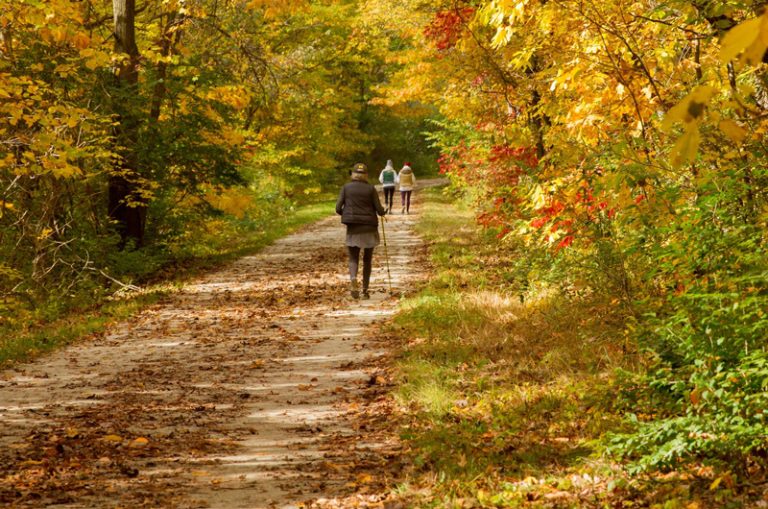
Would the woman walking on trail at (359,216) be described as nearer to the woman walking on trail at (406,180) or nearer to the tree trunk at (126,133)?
the tree trunk at (126,133)

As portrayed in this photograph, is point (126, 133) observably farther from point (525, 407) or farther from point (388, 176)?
point (388, 176)

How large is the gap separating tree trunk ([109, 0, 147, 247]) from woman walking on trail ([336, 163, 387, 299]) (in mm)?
4312

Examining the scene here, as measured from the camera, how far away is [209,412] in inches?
299

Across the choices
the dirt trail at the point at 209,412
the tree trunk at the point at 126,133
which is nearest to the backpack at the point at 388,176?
the tree trunk at the point at 126,133

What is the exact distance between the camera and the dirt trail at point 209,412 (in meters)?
5.67

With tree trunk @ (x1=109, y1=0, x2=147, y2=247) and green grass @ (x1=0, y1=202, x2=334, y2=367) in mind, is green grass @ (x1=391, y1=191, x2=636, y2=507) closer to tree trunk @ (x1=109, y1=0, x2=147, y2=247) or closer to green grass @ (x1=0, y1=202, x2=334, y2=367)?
green grass @ (x1=0, y1=202, x2=334, y2=367)

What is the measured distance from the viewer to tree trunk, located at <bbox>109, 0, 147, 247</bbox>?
15.4 m

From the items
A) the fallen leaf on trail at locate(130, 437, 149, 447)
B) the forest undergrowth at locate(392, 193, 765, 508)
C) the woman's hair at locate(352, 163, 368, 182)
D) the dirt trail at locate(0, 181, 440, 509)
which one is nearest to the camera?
the forest undergrowth at locate(392, 193, 765, 508)

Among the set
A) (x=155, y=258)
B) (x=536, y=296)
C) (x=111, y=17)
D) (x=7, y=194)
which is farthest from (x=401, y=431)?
(x=111, y=17)

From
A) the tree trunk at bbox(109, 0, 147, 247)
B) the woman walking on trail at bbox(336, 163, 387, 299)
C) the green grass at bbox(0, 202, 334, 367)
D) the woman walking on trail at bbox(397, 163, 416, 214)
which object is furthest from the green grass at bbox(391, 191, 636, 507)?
the woman walking on trail at bbox(397, 163, 416, 214)

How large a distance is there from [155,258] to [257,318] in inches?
234

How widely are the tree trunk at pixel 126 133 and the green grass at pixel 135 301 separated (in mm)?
1130

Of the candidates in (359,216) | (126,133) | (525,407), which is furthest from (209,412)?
(126,133)

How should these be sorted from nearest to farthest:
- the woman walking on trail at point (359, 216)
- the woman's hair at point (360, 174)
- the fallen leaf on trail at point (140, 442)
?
the fallen leaf on trail at point (140, 442)
the woman walking on trail at point (359, 216)
the woman's hair at point (360, 174)
